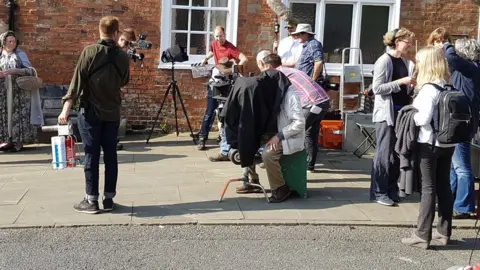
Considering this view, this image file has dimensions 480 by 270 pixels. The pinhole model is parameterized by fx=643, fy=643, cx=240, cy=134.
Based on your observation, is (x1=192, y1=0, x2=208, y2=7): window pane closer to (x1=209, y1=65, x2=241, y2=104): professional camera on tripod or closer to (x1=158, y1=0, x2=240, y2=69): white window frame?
(x1=158, y1=0, x2=240, y2=69): white window frame

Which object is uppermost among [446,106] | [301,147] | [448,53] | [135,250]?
[448,53]

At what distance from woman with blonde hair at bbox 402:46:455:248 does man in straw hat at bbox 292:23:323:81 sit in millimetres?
3095

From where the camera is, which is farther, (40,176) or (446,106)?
(40,176)

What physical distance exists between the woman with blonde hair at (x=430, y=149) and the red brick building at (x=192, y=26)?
5.92m

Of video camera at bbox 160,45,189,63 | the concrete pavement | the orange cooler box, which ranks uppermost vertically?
video camera at bbox 160,45,189,63

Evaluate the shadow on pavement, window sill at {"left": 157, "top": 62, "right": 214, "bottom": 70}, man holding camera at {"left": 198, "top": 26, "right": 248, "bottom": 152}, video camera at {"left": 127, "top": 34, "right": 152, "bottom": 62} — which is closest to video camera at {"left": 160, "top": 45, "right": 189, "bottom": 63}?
video camera at {"left": 127, "top": 34, "right": 152, "bottom": 62}

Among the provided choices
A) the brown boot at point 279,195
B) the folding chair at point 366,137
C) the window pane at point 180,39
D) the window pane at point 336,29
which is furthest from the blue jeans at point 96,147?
the window pane at point 336,29

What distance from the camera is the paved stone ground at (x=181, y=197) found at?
6422 mm

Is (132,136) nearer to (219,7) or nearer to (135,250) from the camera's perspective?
(219,7)

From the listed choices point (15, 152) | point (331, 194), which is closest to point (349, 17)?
point (331, 194)

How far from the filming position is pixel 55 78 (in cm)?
1109

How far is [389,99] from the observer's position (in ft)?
22.6

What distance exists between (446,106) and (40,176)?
5.15 metres

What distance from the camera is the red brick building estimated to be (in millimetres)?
10969
